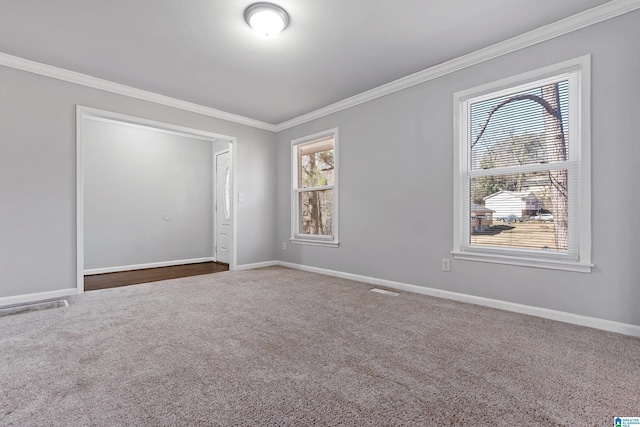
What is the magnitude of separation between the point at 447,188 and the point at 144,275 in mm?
4640

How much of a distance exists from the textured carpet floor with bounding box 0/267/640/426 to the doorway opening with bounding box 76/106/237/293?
247cm

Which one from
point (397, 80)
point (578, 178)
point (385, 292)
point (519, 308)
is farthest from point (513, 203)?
point (397, 80)

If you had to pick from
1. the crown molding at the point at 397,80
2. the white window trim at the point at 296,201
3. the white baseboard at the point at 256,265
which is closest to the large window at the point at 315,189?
the white window trim at the point at 296,201

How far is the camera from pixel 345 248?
4.46 meters

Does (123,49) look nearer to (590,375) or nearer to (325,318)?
(325,318)

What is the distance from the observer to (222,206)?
→ 20.9ft

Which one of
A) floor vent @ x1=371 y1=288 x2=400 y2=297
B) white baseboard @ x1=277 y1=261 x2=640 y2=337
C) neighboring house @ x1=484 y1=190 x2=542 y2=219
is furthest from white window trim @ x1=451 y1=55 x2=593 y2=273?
floor vent @ x1=371 y1=288 x2=400 y2=297

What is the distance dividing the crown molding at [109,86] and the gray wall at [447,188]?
115 centimetres

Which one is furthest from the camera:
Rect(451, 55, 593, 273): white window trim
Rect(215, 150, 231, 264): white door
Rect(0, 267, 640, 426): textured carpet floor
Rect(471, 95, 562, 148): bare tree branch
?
Rect(215, 150, 231, 264): white door

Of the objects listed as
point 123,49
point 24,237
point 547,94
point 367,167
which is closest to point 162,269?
point 24,237

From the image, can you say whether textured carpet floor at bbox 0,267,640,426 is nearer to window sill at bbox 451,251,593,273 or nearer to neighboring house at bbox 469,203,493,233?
window sill at bbox 451,251,593,273

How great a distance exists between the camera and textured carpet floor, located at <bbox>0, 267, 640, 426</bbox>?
1422mm

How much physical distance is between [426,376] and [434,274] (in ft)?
6.14

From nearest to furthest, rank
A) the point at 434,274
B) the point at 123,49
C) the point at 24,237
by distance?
the point at 123,49 < the point at 24,237 < the point at 434,274
